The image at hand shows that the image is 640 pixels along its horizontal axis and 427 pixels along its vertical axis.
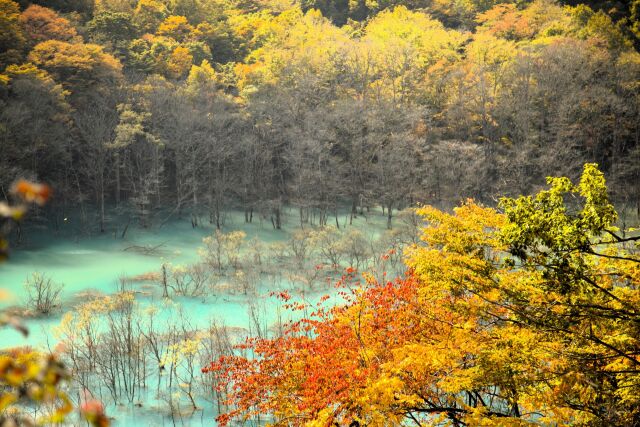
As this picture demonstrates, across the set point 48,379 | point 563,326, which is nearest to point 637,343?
point 563,326

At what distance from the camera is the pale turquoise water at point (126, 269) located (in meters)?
19.1

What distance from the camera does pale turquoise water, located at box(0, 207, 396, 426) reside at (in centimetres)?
1908

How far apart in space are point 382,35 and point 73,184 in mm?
41008

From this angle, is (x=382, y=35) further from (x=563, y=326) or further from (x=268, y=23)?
(x=563, y=326)

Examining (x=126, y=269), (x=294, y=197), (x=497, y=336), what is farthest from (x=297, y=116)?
(x=497, y=336)

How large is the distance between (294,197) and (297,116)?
711 centimetres

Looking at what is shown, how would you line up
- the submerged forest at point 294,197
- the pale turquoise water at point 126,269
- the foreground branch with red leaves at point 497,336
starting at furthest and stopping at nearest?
1. the pale turquoise water at point 126,269
2. the submerged forest at point 294,197
3. the foreground branch with red leaves at point 497,336

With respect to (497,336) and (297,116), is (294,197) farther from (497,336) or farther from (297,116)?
(497,336)

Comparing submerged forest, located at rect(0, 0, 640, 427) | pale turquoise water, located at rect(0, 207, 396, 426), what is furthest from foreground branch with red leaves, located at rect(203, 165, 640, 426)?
pale turquoise water, located at rect(0, 207, 396, 426)

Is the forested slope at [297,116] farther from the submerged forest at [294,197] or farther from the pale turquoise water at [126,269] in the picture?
the pale turquoise water at [126,269]

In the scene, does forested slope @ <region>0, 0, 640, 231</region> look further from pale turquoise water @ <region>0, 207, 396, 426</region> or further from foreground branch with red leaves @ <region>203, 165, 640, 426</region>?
foreground branch with red leaves @ <region>203, 165, 640, 426</region>

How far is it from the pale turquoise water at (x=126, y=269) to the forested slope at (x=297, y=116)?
2010 millimetres

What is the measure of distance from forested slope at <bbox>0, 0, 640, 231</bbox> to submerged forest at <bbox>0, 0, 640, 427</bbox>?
21 centimetres

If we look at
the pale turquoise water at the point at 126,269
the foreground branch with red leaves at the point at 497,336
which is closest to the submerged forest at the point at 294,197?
the foreground branch with red leaves at the point at 497,336
